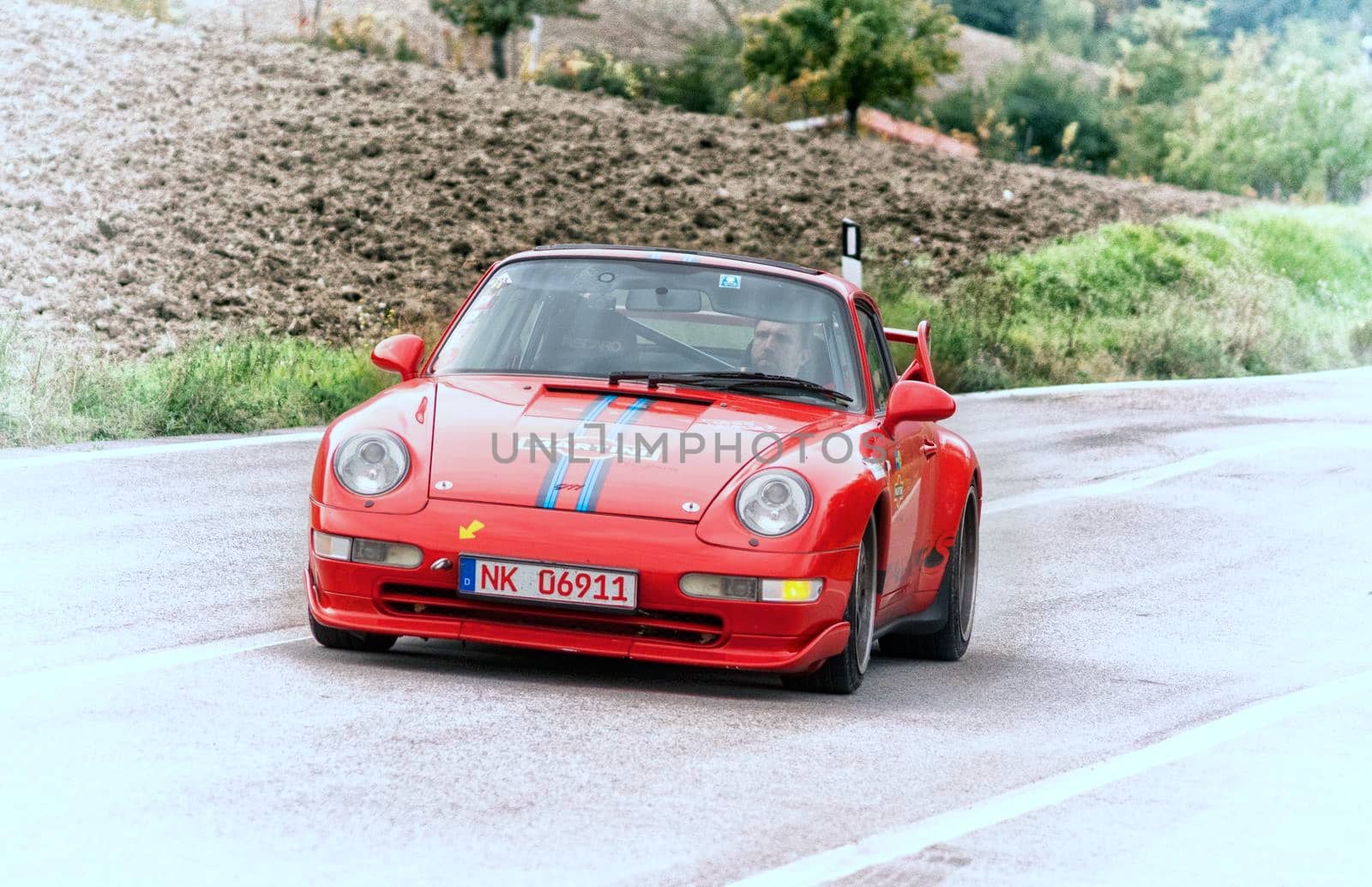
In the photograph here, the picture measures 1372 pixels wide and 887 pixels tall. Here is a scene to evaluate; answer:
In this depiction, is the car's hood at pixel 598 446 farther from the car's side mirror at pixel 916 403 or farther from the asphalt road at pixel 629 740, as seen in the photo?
the asphalt road at pixel 629 740

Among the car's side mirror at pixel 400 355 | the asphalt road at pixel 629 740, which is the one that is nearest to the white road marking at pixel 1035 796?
the asphalt road at pixel 629 740

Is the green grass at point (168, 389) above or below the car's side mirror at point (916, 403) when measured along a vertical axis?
below

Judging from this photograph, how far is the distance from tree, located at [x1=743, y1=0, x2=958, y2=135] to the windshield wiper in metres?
38.2

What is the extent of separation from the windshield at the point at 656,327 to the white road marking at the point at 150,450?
14.0 feet

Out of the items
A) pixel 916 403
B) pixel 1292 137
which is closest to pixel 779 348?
pixel 916 403

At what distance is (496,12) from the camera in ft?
147

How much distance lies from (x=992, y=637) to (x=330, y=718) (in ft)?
12.9

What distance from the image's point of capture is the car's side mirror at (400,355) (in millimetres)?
7945

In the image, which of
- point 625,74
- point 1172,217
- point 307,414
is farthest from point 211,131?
point 625,74

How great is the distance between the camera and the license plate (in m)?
6.67

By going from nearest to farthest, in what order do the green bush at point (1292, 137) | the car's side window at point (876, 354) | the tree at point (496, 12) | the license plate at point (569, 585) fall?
the license plate at point (569, 585) < the car's side window at point (876, 354) < the tree at point (496, 12) < the green bush at point (1292, 137)

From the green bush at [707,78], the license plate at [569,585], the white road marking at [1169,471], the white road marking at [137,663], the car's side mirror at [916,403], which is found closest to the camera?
the white road marking at [137,663]

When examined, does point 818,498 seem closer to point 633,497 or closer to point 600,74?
point 633,497

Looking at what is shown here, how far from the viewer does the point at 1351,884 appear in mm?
5082
